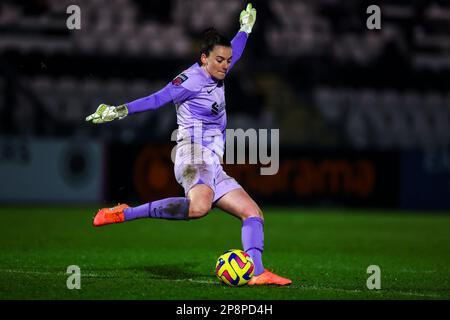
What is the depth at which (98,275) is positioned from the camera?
7.74 m

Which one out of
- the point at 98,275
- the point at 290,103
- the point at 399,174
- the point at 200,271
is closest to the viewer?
the point at 98,275

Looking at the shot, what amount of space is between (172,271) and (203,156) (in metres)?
1.39

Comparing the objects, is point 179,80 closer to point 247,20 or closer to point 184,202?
point 184,202

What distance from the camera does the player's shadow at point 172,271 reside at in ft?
25.7

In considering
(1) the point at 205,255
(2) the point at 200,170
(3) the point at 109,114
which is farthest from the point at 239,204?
(1) the point at 205,255

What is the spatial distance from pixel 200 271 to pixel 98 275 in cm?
109

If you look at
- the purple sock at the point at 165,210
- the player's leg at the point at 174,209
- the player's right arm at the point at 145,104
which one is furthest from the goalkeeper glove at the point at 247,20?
the purple sock at the point at 165,210

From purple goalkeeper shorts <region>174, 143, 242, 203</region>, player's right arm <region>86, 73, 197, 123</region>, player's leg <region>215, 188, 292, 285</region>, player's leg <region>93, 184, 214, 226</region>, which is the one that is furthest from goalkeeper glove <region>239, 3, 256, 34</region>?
player's leg <region>93, 184, 214, 226</region>

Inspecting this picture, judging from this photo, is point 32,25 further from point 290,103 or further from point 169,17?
point 290,103

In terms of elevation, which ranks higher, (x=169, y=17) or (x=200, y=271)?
(x=169, y=17)

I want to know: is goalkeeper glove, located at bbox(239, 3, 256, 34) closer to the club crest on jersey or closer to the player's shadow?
the club crest on jersey

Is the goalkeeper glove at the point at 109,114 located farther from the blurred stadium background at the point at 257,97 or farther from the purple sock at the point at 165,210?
the blurred stadium background at the point at 257,97

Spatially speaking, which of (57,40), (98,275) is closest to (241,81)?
(57,40)

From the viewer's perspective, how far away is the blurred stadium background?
17469mm
